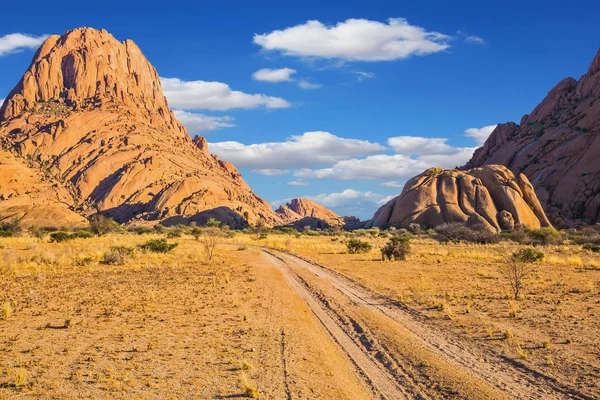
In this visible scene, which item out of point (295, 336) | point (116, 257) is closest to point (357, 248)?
point (116, 257)

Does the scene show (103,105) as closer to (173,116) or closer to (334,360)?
(173,116)

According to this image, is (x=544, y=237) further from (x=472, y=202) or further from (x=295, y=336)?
(x=295, y=336)

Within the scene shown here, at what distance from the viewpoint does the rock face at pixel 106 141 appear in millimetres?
118062

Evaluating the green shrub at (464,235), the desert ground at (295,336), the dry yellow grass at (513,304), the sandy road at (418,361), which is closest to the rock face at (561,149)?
the green shrub at (464,235)

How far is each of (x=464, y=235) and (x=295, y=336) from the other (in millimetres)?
45609

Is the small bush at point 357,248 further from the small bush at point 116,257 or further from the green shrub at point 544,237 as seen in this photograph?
the green shrub at point 544,237

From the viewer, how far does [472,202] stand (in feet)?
234

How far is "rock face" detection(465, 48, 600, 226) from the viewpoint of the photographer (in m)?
80.5

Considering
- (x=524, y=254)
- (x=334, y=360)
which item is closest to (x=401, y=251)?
(x=524, y=254)

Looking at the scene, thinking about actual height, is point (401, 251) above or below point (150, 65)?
below

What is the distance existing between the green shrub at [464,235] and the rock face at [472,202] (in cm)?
1103

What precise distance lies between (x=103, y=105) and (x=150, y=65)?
1778 inches

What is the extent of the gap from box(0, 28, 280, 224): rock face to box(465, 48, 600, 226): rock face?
214 ft

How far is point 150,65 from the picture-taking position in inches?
7259
